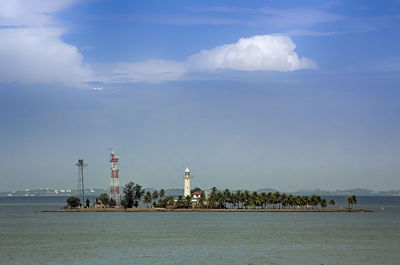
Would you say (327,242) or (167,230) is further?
(167,230)

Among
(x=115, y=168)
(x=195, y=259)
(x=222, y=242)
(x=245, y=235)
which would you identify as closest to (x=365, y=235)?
(x=245, y=235)

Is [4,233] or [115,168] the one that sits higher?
[115,168]

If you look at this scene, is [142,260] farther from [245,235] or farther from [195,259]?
[245,235]

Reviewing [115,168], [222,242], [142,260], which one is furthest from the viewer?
[115,168]

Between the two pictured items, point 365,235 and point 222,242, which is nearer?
point 222,242

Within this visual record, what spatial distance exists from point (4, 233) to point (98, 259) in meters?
51.0

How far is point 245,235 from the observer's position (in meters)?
107

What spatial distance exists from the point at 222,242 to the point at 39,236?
1356 inches

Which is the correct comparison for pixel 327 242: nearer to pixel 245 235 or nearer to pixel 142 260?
pixel 245 235

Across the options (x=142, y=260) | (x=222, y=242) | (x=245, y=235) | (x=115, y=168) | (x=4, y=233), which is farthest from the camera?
(x=115, y=168)

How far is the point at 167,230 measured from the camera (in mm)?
119750

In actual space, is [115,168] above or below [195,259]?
above

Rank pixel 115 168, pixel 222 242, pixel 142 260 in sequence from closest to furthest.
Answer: pixel 142 260
pixel 222 242
pixel 115 168

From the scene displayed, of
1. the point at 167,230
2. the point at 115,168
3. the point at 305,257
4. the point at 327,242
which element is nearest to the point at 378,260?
the point at 305,257
